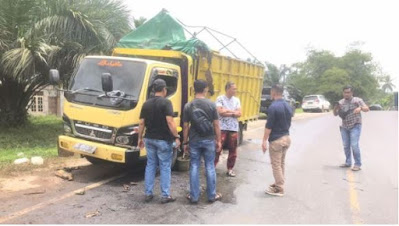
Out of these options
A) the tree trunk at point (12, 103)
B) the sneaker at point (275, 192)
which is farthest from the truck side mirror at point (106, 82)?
the tree trunk at point (12, 103)

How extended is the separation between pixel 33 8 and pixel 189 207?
8.64m

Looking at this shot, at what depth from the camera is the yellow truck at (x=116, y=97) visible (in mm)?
6312

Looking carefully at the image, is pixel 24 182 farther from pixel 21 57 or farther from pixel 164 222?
pixel 21 57

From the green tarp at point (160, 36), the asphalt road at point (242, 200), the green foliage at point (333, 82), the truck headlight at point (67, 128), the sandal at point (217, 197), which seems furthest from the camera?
the green foliage at point (333, 82)

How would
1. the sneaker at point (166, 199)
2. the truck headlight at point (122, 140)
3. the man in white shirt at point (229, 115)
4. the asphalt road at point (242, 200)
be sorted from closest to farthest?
the asphalt road at point (242, 200) → the sneaker at point (166, 199) → the truck headlight at point (122, 140) → the man in white shirt at point (229, 115)

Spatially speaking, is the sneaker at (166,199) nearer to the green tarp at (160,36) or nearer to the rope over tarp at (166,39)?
the rope over tarp at (166,39)

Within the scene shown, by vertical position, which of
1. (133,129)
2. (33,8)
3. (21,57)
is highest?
(33,8)

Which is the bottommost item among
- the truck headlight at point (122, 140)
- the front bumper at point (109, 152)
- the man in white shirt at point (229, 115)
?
the front bumper at point (109, 152)

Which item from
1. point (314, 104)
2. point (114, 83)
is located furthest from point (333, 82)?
point (114, 83)

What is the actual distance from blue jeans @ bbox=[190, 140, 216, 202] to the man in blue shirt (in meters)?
0.91

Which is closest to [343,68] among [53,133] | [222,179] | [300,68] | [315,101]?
[300,68]

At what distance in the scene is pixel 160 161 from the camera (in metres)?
5.65

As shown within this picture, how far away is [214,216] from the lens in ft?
16.8

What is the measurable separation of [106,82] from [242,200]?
264cm
